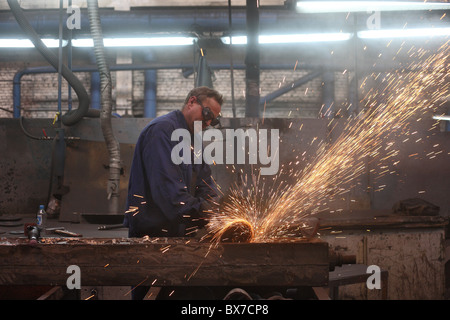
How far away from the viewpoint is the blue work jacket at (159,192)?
1736 millimetres

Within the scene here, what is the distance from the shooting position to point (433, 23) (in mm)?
5430

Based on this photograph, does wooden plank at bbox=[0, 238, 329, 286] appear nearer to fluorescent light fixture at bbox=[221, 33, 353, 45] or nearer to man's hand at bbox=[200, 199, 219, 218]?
man's hand at bbox=[200, 199, 219, 218]

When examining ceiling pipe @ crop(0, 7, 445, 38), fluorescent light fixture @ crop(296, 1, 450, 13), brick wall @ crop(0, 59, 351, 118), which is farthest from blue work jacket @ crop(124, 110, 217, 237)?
brick wall @ crop(0, 59, 351, 118)

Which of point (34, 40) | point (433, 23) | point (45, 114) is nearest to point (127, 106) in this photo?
point (45, 114)

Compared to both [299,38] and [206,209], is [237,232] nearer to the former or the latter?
[206,209]

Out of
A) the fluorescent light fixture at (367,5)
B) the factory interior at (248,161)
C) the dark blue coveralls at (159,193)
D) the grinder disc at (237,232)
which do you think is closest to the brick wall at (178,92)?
the factory interior at (248,161)

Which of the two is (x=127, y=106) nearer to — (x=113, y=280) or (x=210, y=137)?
(x=210, y=137)

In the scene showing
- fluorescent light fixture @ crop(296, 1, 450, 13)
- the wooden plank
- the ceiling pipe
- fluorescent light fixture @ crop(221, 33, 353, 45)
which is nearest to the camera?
the wooden plank

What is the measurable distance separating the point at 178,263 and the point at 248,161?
248cm

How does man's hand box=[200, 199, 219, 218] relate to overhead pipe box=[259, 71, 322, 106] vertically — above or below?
below

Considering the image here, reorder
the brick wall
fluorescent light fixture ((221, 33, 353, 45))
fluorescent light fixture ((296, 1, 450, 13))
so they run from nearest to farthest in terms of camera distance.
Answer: fluorescent light fixture ((296, 1, 450, 13)) < fluorescent light fixture ((221, 33, 353, 45)) < the brick wall

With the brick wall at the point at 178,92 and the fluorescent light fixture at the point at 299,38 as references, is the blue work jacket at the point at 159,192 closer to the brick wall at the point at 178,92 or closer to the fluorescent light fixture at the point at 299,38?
the fluorescent light fixture at the point at 299,38

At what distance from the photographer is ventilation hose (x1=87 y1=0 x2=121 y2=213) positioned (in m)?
3.72

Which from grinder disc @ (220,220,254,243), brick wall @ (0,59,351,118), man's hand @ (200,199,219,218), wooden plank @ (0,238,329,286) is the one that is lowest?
wooden plank @ (0,238,329,286)
